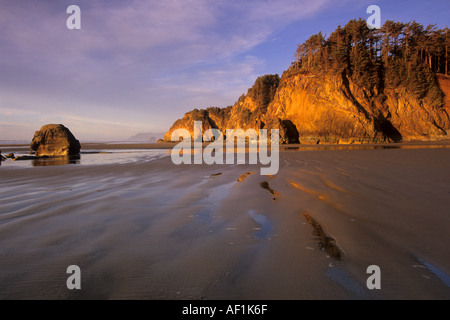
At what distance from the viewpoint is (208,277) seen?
1.66 meters

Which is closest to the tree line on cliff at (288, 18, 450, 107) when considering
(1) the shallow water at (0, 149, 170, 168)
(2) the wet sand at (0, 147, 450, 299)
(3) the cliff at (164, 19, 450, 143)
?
(3) the cliff at (164, 19, 450, 143)

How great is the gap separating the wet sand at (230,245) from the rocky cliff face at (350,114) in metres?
28.9

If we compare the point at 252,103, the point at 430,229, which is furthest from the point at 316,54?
the point at 430,229

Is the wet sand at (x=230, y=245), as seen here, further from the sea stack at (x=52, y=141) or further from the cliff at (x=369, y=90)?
the cliff at (x=369, y=90)

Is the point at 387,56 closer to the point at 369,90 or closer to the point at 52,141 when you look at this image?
the point at 369,90

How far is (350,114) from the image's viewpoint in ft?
97.5

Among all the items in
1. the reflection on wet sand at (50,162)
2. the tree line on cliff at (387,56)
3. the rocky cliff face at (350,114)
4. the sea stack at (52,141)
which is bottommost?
the reflection on wet sand at (50,162)

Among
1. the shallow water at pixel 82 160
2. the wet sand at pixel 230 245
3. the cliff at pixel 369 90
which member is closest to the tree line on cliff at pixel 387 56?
the cliff at pixel 369 90

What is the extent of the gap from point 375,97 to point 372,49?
8.44 m

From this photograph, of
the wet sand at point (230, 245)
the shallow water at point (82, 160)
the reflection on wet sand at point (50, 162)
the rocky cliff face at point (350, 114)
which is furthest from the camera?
the rocky cliff face at point (350, 114)

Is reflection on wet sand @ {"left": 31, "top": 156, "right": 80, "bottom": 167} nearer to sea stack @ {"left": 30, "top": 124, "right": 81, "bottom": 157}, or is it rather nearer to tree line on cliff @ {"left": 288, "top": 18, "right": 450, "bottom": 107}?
sea stack @ {"left": 30, "top": 124, "right": 81, "bottom": 157}

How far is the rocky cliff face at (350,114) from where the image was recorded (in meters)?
29.7

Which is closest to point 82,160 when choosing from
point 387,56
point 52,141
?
point 52,141
